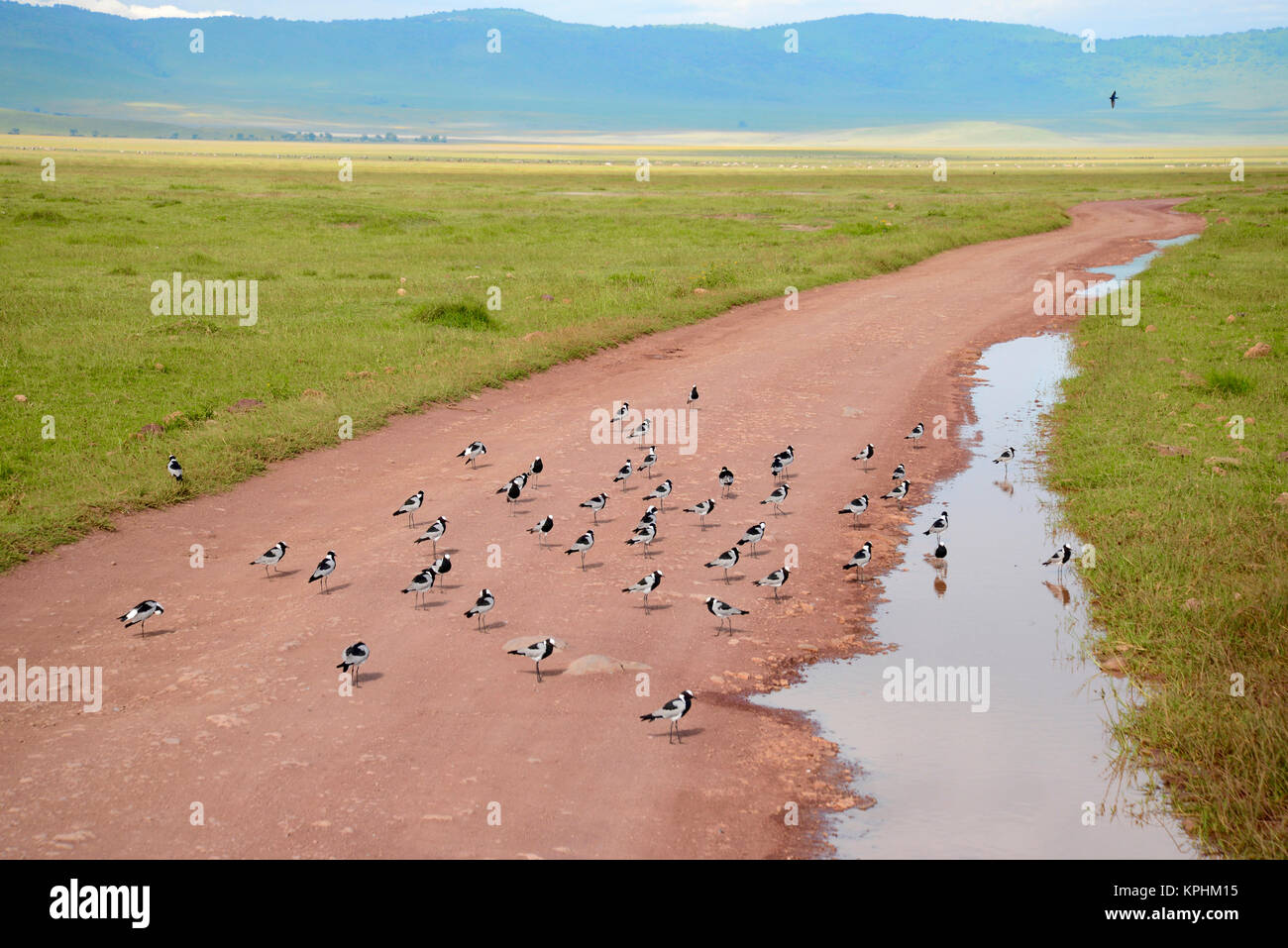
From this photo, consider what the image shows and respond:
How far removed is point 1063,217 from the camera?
217 ft

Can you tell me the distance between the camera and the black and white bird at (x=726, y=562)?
43.4 feet

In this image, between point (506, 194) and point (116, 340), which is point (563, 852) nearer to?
point (116, 340)

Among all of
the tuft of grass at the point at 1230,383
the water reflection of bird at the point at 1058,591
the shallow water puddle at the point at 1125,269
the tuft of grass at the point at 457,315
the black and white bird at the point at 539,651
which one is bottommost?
the water reflection of bird at the point at 1058,591

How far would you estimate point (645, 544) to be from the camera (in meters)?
14.8

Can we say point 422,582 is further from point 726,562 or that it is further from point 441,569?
point 726,562

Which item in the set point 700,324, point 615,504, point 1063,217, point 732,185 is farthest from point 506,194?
point 615,504

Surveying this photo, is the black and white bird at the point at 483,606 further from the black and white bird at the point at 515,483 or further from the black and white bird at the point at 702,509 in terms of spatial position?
the black and white bird at the point at 702,509

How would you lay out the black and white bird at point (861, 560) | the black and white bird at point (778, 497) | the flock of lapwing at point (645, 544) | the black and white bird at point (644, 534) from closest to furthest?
A: 1. the flock of lapwing at point (645, 544)
2. the black and white bird at point (861, 560)
3. the black and white bird at point (644, 534)
4. the black and white bird at point (778, 497)

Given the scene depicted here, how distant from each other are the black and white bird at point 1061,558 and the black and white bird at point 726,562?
167 inches

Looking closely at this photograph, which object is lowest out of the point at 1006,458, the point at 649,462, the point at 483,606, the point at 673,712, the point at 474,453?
the point at 673,712

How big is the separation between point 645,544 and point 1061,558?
558 centimetres

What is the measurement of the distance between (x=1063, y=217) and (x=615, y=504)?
5890 centimetres

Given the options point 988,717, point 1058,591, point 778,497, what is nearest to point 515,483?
point 778,497

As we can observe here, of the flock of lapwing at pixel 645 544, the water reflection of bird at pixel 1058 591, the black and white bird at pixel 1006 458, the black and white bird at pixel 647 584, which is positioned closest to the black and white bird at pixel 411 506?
the flock of lapwing at pixel 645 544
